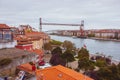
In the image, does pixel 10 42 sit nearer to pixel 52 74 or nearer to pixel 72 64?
pixel 52 74

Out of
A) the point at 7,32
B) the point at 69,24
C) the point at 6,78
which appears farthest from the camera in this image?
the point at 69,24

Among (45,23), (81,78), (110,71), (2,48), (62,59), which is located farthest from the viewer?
(45,23)

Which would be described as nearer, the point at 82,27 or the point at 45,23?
A: the point at 45,23

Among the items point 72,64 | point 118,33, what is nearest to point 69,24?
point 118,33

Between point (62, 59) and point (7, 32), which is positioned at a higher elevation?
point (7, 32)

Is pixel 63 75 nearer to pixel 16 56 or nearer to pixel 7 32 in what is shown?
pixel 7 32

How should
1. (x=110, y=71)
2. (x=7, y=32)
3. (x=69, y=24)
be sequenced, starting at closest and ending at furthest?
1. (x=7, y=32)
2. (x=110, y=71)
3. (x=69, y=24)

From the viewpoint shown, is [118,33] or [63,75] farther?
[118,33]

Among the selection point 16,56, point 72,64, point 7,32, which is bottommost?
point 72,64

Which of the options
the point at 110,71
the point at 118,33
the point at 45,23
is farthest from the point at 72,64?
the point at 118,33
